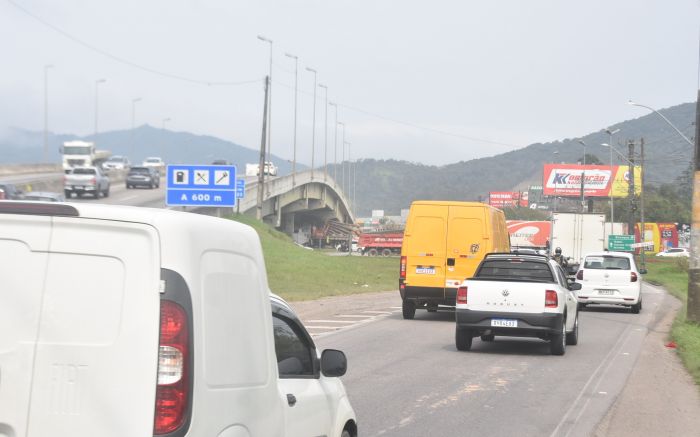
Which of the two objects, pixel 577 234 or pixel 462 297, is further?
pixel 577 234

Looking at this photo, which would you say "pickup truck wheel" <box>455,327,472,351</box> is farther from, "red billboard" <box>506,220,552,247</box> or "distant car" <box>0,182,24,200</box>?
"red billboard" <box>506,220,552,247</box>

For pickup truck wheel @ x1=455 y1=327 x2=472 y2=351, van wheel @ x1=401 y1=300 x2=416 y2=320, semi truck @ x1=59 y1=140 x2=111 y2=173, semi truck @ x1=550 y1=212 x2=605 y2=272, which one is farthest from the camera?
semi truck @ x1=59 y1=140 x2=111 y2=173

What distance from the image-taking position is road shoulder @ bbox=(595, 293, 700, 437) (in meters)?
10.7

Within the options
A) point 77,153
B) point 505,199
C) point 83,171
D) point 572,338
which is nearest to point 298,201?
point 77,153

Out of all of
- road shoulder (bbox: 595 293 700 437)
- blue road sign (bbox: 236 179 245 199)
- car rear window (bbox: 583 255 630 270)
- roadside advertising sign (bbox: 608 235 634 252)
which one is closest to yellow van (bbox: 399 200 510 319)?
car rear window (bbox: 583 255 630 270)

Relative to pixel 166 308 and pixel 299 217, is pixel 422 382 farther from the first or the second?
pixel 299 217

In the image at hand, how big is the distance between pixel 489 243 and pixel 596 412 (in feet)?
44.6

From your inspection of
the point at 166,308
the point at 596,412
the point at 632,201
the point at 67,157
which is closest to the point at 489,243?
the point at 596,412

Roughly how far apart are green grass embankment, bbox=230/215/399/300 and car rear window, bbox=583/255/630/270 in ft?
28.8

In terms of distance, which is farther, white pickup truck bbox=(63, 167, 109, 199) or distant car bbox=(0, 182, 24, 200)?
white pickup truck bbox=(63, 167, 109, 199)

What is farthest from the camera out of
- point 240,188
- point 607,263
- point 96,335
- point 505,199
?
point 505,199

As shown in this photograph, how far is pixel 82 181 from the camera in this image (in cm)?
6012

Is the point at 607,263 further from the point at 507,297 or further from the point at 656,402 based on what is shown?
the point at 656,402

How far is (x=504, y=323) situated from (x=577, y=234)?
30.2 m
